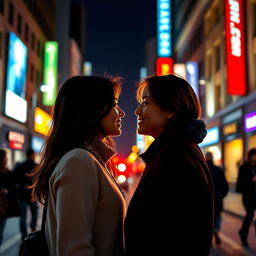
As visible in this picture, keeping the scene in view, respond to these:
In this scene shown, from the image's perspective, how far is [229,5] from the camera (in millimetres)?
20000

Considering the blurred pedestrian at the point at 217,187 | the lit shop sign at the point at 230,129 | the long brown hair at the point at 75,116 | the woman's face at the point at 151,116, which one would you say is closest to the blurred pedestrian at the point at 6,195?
the blurred pedestrian at the point at 217,187

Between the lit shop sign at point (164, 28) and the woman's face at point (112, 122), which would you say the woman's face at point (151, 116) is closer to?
the woman's face at point (112, 122)

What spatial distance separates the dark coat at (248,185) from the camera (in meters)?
8.75

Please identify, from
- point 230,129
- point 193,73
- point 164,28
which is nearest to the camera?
point 230,129

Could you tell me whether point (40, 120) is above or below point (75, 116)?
above

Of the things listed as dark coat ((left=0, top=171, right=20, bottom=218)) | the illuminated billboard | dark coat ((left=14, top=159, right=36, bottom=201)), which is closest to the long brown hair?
dark coat ((left=0, top=171, right=20, bottom=218))

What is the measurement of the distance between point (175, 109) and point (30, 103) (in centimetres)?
3416

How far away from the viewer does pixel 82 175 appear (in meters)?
2.08

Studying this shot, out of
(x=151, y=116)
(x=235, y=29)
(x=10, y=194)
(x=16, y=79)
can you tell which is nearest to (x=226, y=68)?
(x=235, y=29)

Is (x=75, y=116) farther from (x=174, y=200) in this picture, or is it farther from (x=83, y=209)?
(x=174, y=200)

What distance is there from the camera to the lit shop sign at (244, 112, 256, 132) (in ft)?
68.2

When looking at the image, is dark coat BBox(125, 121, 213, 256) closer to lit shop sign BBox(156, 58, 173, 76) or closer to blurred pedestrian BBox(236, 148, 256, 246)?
blurred pedestrian BBox(236, 148, 256, 246)

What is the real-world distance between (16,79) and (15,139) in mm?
4132

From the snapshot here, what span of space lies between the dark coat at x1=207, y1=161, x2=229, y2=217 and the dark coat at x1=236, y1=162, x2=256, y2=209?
0.37m
